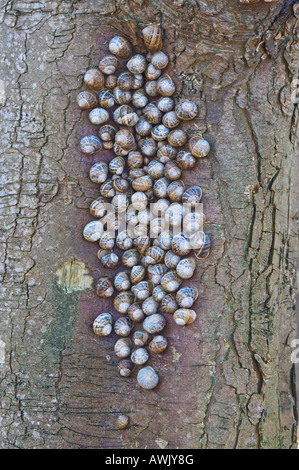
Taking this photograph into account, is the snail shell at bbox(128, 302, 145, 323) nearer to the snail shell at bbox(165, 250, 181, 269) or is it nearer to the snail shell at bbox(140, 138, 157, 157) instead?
the snail shell at bbox(165, 250, 181, 269)

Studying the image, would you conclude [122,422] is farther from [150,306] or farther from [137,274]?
[137,274]

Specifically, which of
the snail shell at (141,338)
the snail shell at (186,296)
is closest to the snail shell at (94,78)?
the snail shell at (186,296)

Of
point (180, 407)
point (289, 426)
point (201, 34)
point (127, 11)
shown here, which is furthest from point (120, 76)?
point (289, 426)

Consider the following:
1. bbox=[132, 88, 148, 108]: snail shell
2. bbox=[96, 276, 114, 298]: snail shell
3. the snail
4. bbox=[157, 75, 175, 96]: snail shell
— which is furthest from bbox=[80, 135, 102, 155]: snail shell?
the snail

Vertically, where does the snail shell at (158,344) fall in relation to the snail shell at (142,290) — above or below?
below

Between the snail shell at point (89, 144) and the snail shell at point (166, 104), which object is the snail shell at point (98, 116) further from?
the snail shell at point (166, 104)

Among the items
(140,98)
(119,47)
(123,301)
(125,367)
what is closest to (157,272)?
(123,301)

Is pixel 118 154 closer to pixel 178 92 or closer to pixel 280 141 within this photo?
pixel 178 92
